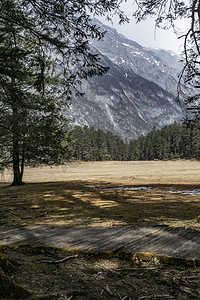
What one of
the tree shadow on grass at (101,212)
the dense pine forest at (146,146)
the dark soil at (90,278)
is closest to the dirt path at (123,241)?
the dark soil at (90,278)

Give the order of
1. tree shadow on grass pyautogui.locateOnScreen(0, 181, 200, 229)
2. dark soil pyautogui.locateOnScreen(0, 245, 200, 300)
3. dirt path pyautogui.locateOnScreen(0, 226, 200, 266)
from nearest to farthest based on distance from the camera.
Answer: dark soil pyautogui.locateOnScreen(0, 245, 200, 300) → dirt path pyautogui.locateOnScreen(0, 226, 200, 266) → tree shadow on grass pyautogui.locateOnScreen(0, 181, 200, 229)

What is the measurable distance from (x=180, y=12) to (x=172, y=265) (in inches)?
278

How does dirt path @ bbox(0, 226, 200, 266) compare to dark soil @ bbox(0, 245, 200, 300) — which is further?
dirt path @ bbox(0, 226, 200, 266)

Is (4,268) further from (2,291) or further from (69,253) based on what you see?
(69,253)

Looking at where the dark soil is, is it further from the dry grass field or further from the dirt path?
the dry grass field

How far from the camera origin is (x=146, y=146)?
108 metres

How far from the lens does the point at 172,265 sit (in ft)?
9.40

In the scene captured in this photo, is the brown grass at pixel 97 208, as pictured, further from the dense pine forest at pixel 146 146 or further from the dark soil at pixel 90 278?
the dense pine forest at pixel 146 146

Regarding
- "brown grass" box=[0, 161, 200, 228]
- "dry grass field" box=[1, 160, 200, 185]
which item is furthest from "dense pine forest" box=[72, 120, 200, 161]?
"brown grass" box=[0, 161, 200, 228]

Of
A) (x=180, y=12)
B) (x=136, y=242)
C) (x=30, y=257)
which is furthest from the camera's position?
(x=180, y=12)

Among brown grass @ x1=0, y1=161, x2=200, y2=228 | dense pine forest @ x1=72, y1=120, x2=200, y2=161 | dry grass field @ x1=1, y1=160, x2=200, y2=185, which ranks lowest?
dry grass field @ x1=1, y1=160, x2=200, y2=185

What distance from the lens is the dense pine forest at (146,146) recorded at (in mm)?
91062

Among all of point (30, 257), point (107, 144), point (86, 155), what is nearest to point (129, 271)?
point (30, 257)

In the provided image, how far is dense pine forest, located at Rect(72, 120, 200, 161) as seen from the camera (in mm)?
91062
